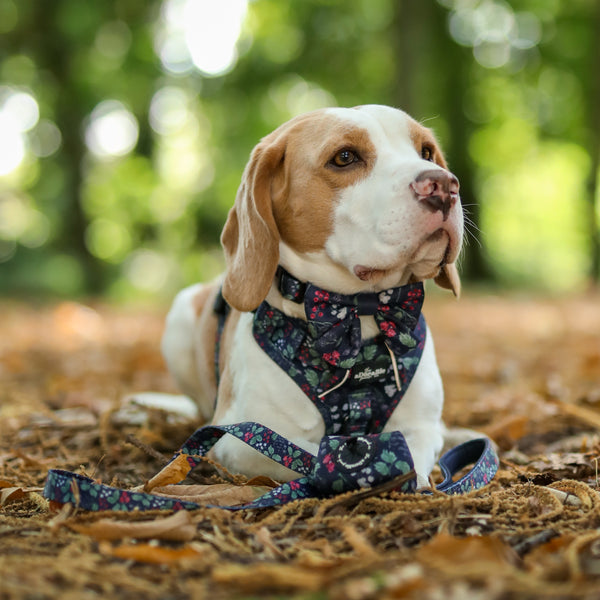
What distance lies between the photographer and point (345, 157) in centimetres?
251

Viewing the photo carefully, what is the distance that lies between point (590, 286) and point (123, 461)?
1326 cm

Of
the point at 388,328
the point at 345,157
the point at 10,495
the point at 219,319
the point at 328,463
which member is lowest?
the point at 10,495

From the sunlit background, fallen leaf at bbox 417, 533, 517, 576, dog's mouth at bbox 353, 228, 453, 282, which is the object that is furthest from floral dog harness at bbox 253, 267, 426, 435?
the sunlit background

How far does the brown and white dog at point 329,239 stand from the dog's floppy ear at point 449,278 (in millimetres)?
239

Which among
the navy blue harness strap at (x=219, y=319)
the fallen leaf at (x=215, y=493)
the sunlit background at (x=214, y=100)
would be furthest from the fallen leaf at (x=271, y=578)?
the sunlit background at (x=214, y=100)

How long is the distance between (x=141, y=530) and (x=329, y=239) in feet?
3.82

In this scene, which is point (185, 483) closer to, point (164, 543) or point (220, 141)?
point (164, 543)

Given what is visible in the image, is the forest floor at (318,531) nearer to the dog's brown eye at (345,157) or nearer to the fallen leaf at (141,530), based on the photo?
the fallen leaf at (141,530)

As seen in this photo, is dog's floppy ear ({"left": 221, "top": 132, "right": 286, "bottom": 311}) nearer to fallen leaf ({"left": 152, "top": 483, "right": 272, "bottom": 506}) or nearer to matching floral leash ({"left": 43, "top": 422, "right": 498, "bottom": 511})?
matching floral leash ({"left": 43, "top": 422, "right": 498, "bottom": 511})

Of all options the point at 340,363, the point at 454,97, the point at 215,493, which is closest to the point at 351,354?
the point at 340,363

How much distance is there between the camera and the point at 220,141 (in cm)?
1741

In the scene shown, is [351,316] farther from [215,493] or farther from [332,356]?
[215,493]

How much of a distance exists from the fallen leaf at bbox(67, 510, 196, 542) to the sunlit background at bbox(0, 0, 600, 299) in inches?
410

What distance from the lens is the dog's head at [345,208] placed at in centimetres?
229
